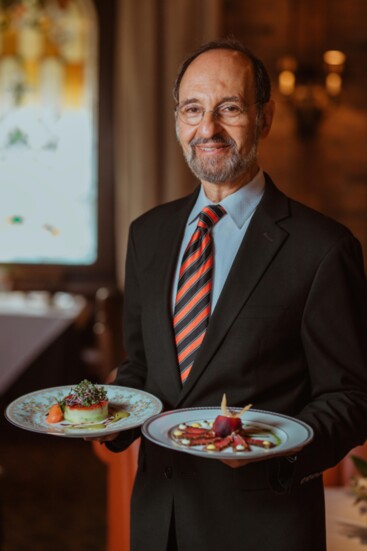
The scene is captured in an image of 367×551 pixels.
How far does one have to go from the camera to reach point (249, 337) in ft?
4.66

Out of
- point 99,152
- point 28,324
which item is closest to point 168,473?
point 28,324

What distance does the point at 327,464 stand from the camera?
4.50ft

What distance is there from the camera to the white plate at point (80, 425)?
1.34 m

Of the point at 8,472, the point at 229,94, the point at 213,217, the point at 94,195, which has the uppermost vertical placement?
the point at 229,94

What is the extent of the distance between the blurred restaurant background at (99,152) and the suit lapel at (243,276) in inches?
98.3

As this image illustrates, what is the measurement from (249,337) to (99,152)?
4.60 meters

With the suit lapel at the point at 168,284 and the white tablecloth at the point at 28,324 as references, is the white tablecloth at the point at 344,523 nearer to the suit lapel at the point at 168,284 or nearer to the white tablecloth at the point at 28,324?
the suit lapel at the point at 168,284

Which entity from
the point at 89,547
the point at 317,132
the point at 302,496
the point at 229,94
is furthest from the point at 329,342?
the point at 317,132

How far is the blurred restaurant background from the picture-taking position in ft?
15.0

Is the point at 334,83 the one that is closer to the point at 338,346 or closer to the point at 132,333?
the point at 132,333

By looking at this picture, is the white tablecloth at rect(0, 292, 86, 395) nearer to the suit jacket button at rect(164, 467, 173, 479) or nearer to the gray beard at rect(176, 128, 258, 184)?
the suit jacket button at rect(164, 467, 173, 479)

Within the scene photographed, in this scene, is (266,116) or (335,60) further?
(335,60)

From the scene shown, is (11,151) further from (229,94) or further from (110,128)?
(229,94)

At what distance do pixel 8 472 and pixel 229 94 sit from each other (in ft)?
11.0
